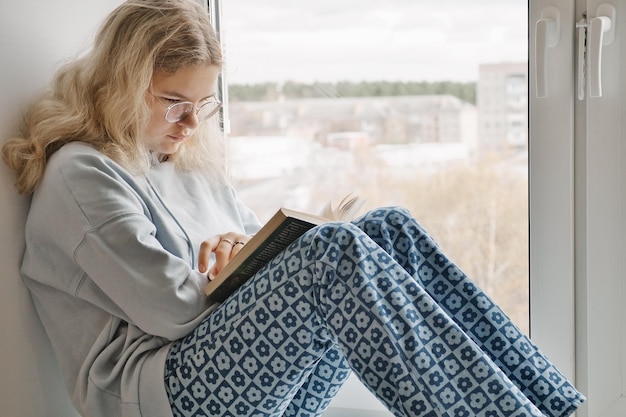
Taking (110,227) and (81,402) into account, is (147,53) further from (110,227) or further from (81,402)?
(81,402)

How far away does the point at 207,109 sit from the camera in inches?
61.7

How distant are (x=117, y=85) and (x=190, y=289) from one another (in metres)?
0.40

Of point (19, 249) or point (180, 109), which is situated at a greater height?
point (180, 109)

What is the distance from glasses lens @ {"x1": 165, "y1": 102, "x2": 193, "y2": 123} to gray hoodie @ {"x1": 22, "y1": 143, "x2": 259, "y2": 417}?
0.43 feet

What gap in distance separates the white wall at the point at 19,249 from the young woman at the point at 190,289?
30mm

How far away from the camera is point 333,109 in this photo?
1.82m

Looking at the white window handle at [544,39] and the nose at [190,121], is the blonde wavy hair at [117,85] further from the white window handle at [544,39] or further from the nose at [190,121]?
the white window handle at [544,39]

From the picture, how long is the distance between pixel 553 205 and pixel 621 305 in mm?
244

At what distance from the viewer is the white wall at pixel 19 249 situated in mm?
1378

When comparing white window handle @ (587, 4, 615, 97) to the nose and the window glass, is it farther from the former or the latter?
the nose

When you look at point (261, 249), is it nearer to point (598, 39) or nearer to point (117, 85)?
point (117, 85)

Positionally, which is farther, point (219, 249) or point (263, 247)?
point (219, 249)

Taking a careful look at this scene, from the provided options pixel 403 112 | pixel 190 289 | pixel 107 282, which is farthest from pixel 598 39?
pixel 107 282

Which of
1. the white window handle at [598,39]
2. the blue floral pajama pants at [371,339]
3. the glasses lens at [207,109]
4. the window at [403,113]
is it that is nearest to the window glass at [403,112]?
the window at [403,113]
